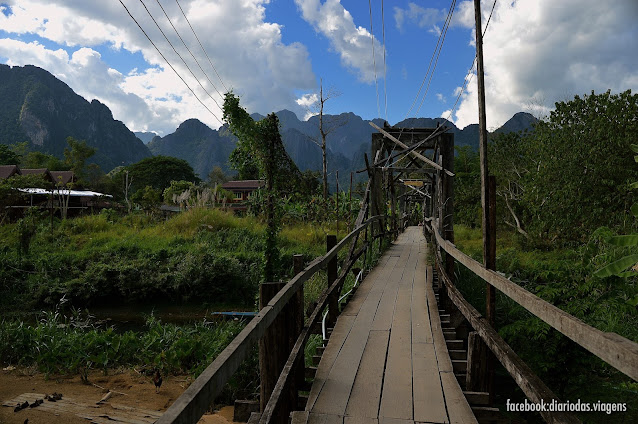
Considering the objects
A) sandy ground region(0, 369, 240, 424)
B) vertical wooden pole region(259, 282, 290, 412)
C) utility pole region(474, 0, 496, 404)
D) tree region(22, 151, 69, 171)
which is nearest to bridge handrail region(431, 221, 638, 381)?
utility pole region(474, 0, 496, 404)

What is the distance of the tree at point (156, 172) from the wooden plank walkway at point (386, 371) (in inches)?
2170

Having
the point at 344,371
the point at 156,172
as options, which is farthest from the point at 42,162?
the point at 344,371

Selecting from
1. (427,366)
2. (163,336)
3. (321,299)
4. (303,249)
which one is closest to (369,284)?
(321,299)

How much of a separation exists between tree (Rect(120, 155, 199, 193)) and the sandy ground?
171 ft

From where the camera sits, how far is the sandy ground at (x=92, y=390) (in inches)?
191

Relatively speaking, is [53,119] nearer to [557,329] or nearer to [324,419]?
[324,419]

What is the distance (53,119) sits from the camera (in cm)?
11056

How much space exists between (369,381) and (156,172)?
58.1m

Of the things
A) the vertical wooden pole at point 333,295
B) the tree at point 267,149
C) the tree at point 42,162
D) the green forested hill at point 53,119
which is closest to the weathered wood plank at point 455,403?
the vertical wooden pole at point 333,295

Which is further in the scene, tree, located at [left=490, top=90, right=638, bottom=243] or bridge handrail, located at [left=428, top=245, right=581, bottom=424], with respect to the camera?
tree, located at [left=490, top=90, right=638, bottom=243]

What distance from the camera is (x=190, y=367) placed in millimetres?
6859

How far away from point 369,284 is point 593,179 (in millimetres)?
10979

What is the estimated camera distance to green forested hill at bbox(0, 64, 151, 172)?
333 ft

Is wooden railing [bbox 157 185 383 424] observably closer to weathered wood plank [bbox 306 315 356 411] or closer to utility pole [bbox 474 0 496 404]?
weathered wood plank [bbox 306 315 356 411]
